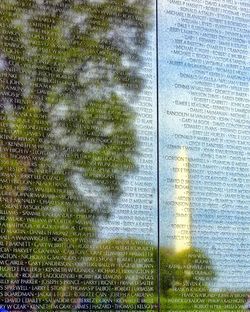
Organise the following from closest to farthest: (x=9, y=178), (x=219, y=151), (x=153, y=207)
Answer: (x=9, y=178) < (x=153, y=207) < (x=219, y=151)

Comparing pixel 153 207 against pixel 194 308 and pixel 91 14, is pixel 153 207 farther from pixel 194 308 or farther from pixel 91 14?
pixel 91 14

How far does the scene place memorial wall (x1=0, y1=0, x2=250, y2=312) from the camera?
602 cm

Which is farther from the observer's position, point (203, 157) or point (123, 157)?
point (203, 157)

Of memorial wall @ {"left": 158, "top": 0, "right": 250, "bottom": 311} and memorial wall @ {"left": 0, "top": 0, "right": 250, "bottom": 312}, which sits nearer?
memorial wall @ {"left": 0, "top": 0, "right": 250, "bottom": 312}

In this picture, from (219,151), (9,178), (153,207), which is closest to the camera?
(9,178)

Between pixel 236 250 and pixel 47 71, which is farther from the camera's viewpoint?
pixel 236 250

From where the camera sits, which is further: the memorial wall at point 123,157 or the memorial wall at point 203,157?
the memorial wall at point 203,157

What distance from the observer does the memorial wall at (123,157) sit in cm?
602

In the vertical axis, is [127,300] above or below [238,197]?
below

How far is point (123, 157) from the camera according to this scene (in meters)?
6.43

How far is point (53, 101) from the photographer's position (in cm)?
622

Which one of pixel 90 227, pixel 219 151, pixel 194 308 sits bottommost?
pixel 194 308

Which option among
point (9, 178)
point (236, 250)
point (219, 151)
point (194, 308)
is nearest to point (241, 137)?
point (219, 151)

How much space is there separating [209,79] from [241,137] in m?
0.52
